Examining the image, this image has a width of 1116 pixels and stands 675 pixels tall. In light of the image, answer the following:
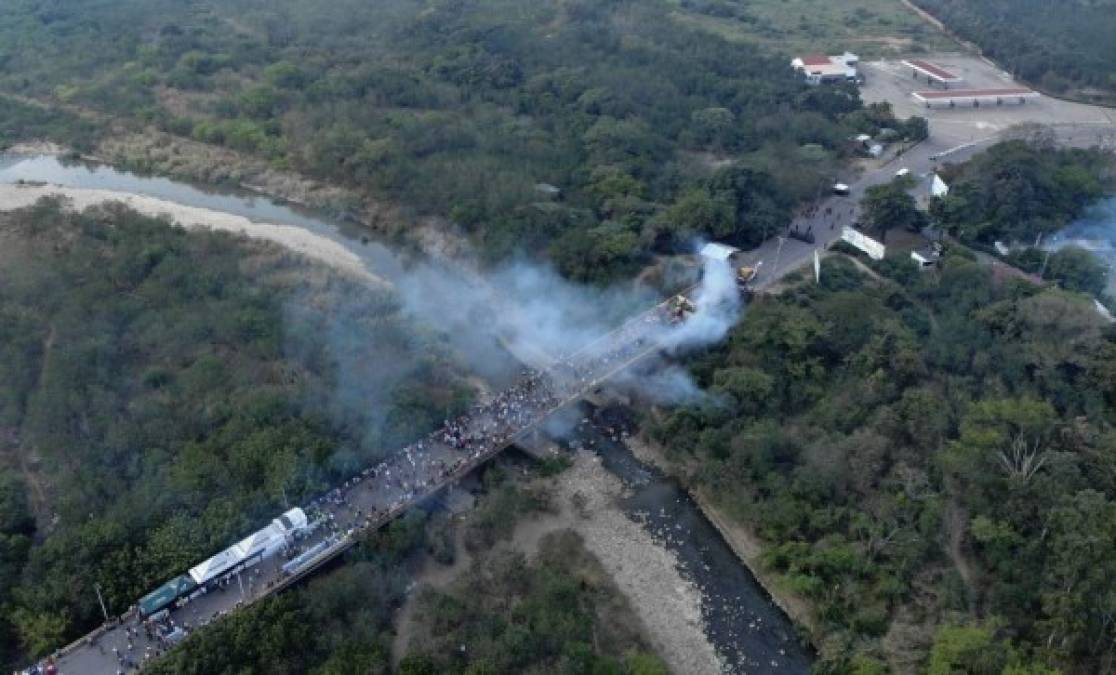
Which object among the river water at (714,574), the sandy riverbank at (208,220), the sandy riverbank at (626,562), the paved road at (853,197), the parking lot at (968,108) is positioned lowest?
the river water at (714,574)

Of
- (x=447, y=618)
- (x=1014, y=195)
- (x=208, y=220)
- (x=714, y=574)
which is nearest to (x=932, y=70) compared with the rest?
(x=1014, y=195)

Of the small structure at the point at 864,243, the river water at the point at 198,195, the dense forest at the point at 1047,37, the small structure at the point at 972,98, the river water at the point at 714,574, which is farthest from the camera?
the dense forest at the point at 1047,37

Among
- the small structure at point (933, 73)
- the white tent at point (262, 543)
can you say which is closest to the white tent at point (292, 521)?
the white tent at point (262, 543)

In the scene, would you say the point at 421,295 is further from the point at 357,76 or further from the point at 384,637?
the point at 357,76

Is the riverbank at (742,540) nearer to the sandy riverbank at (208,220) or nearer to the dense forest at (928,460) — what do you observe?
the dense forest at (928,460)

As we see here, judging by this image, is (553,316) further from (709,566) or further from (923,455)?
(923,455)

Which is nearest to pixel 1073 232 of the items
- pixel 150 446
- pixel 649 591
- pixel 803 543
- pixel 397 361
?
pixel 803 543
